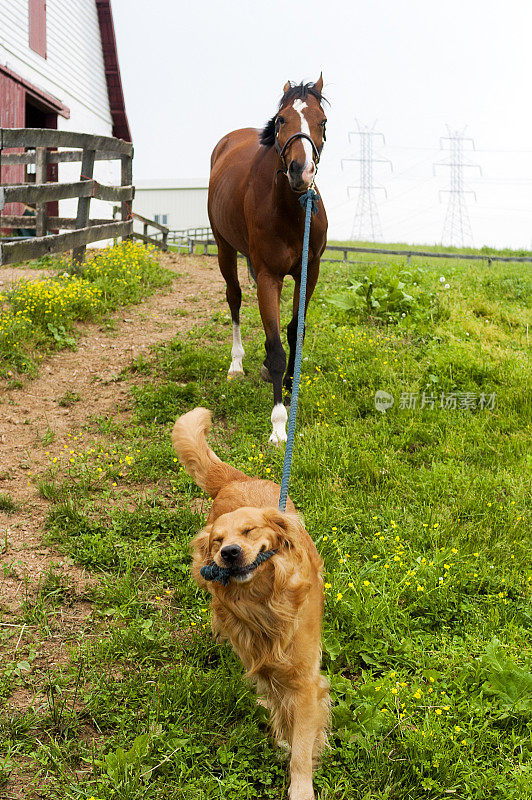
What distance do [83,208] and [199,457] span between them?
8.08 metres

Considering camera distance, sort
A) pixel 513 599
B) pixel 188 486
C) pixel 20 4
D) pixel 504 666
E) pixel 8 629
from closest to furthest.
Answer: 1. pixel 504 666
2. pixel 8 629
3. pixel 513 599
4. pixel 188 486
5. pixel 20 4

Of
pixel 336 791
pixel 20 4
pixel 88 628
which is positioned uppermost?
pixel 20 4

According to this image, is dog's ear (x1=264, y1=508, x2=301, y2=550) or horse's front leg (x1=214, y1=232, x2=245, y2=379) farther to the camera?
horse's front leg (x1=214, y1=232, x2=245, y2=379)

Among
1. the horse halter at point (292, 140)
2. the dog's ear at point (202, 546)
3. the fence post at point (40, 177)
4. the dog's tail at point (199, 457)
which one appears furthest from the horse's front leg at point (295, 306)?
the fence post at point (40, 177)

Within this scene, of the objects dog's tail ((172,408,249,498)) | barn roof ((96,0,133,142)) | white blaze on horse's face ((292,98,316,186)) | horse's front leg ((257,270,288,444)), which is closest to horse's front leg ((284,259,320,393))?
horse's front leg ((257,270,288,444))

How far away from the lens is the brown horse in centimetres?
501

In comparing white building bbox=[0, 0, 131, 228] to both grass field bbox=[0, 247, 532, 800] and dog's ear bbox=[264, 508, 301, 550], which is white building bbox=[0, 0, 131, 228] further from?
dog's ear bbox=[264, 508, 301, 550]

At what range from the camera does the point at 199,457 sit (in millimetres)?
3344

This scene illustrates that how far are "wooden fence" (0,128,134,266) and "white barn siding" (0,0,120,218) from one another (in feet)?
13.0

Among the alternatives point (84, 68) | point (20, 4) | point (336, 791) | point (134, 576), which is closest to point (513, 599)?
point (336, 791)

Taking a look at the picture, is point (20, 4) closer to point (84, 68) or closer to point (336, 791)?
point (84, 68)

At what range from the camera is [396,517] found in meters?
4.29

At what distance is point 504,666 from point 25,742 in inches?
83.0

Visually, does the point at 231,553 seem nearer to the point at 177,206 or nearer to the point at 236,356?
the point at 236,356
